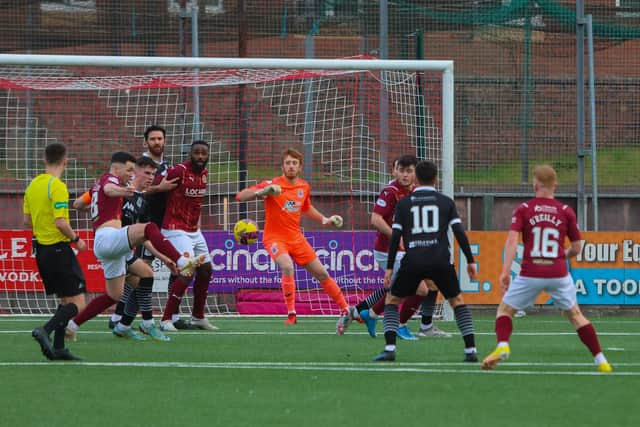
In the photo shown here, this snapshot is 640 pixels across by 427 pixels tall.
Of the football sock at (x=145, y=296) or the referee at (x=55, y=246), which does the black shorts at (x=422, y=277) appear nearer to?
the referee at (x=55, y=246)

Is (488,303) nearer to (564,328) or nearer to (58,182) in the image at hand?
(564,328)

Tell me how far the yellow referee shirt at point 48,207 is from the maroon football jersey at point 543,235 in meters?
3.64

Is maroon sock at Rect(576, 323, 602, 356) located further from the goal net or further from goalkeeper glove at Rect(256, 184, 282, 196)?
the goal net

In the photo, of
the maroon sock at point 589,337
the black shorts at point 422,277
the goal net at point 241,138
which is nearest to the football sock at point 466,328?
the black shorts at point 422,277

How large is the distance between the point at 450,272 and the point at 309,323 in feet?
16.6

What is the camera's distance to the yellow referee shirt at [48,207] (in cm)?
955

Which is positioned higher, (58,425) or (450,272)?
(450,272)

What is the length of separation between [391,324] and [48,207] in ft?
9.79

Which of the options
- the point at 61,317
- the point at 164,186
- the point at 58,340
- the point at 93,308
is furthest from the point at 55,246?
the point at 164,186

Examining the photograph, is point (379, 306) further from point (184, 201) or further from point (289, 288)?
point (184, 201)

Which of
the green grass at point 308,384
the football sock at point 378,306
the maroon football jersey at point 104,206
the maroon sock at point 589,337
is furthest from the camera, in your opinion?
the football sock at point 378,306

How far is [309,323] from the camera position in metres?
14.3

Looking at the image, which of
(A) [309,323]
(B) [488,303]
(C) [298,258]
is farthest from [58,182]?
(B) [488,303]

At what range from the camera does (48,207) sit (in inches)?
381
